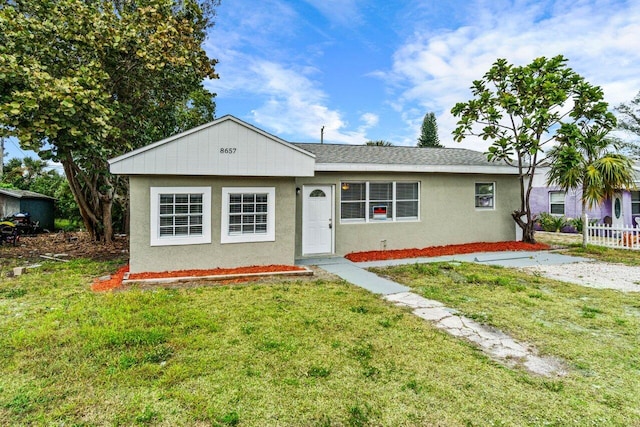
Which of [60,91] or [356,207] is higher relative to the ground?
[60,91]

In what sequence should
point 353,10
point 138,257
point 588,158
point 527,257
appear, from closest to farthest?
1. point 138,257
2. point 527,257
3. point 588,158
4. point 353,10

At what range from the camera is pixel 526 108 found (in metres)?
10.8

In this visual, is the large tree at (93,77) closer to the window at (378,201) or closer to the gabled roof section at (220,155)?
the gabled roof section at (220,155)

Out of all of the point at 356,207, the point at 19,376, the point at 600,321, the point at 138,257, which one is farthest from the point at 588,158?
the point at 19,376

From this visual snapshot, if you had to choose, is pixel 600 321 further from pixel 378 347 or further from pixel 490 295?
pixel 378 347

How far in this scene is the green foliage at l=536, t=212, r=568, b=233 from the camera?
54.3 feet

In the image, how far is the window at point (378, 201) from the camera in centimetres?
1015

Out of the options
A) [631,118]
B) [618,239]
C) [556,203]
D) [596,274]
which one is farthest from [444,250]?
[631,118]

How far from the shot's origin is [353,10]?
42.5ft

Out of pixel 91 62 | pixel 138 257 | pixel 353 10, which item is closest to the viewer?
pixel 138 257

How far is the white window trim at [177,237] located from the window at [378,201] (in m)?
3.99

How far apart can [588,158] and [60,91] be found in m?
16.0

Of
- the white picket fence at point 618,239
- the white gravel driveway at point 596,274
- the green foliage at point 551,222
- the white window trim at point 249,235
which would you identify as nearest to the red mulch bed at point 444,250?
the white picket fence at point 618,239

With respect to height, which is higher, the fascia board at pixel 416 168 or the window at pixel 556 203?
the fascia board at pixel 416 168
